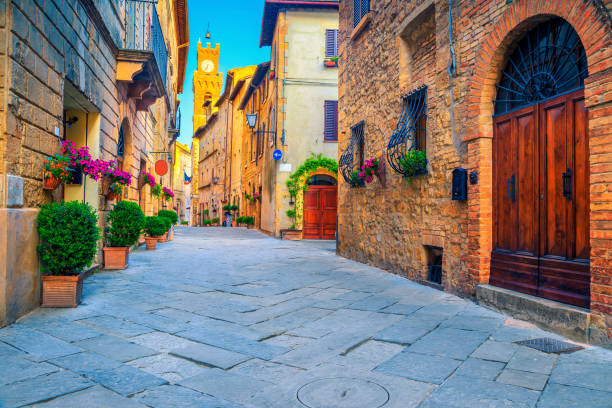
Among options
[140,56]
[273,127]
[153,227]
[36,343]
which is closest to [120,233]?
[140,56]

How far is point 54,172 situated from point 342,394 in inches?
157

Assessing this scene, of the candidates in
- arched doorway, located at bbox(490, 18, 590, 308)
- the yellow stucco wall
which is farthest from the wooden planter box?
arched doorway, located at bbox(490, 18, 590, 308)

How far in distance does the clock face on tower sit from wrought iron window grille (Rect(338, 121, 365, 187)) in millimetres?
55623

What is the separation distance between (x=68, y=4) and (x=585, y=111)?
5791 mm

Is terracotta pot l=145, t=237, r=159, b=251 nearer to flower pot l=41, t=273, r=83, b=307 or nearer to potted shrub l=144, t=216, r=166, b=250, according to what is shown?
potted shrub l=144, t=216, r=166, b=250

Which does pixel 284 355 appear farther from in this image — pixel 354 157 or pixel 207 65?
pixel 207 65

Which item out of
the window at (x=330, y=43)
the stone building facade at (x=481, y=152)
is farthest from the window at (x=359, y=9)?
the window at (x=330, y=43)

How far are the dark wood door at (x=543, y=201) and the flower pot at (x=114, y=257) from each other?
5.89m

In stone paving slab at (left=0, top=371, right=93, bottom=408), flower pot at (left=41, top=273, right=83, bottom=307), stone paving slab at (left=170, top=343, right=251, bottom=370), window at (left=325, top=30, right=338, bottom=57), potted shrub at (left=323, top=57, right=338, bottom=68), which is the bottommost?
stone paving slab at (left=170, top=343, right=251, bottom=370)

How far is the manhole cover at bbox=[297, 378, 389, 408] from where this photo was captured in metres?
2.68

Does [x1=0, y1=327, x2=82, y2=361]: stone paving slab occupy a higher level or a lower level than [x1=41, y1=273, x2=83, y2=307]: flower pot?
lower

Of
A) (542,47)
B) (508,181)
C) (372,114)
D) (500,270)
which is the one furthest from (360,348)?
(372,114)

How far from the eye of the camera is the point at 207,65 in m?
62.5

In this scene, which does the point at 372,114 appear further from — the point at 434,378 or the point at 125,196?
the point at 434,378
